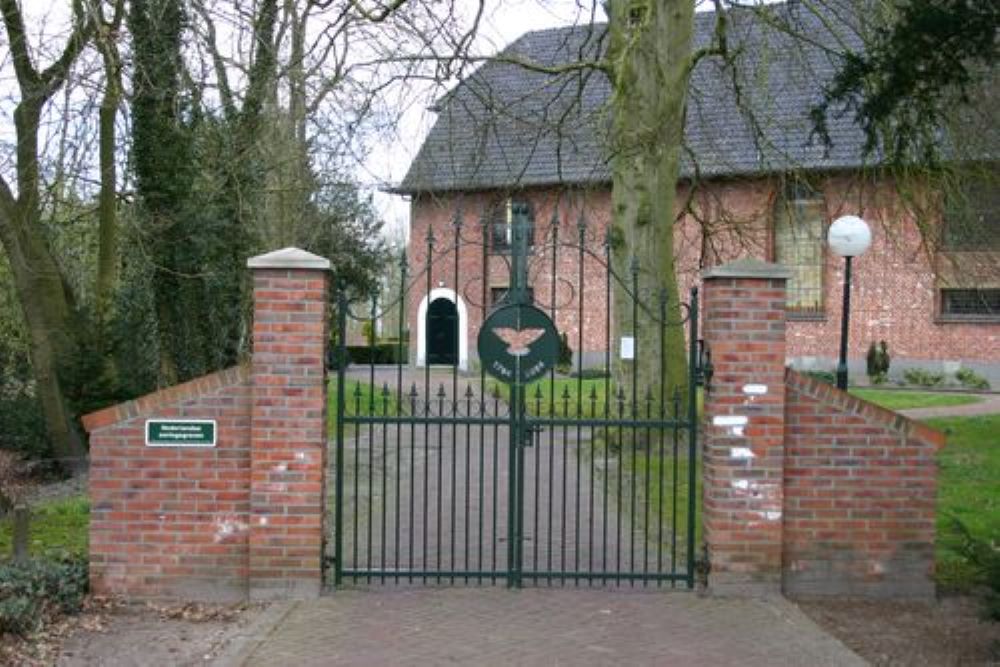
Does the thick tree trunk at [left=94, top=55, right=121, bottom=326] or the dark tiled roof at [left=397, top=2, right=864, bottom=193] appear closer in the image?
the dark tiled roof at [left=397, top=2, right=864, bottom=193]

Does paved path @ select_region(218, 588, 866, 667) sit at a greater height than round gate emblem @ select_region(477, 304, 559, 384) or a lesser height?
lesser

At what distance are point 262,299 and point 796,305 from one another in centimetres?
2624

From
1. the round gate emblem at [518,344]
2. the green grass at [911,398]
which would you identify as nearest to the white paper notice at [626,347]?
the round gate emblem at [518,344]

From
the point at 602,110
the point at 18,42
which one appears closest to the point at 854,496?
the point at 602,110

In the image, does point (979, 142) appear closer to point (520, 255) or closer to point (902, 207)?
point (902, 207)

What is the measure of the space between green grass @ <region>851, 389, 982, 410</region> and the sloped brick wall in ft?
57.9

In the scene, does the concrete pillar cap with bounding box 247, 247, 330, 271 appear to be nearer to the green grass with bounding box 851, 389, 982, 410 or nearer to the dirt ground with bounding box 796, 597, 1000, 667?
the dirt ground with bounding box 796, 597, 1000, 667

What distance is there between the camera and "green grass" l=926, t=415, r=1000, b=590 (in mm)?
8359

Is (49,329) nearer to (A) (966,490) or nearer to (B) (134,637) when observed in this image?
(B) (134,637)

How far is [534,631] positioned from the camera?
646 centimetres

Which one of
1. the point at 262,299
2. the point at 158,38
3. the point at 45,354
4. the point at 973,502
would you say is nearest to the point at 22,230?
the point at 45,354

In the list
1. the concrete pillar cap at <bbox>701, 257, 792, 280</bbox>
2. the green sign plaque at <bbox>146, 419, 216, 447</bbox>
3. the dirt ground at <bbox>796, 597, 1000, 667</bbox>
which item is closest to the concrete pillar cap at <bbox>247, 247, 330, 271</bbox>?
the green sign plaque at <bbox>146, 419, 216, 447</bbox>

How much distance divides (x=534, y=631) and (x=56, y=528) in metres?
6.14

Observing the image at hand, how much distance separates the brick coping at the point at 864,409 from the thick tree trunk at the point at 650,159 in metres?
6.56
